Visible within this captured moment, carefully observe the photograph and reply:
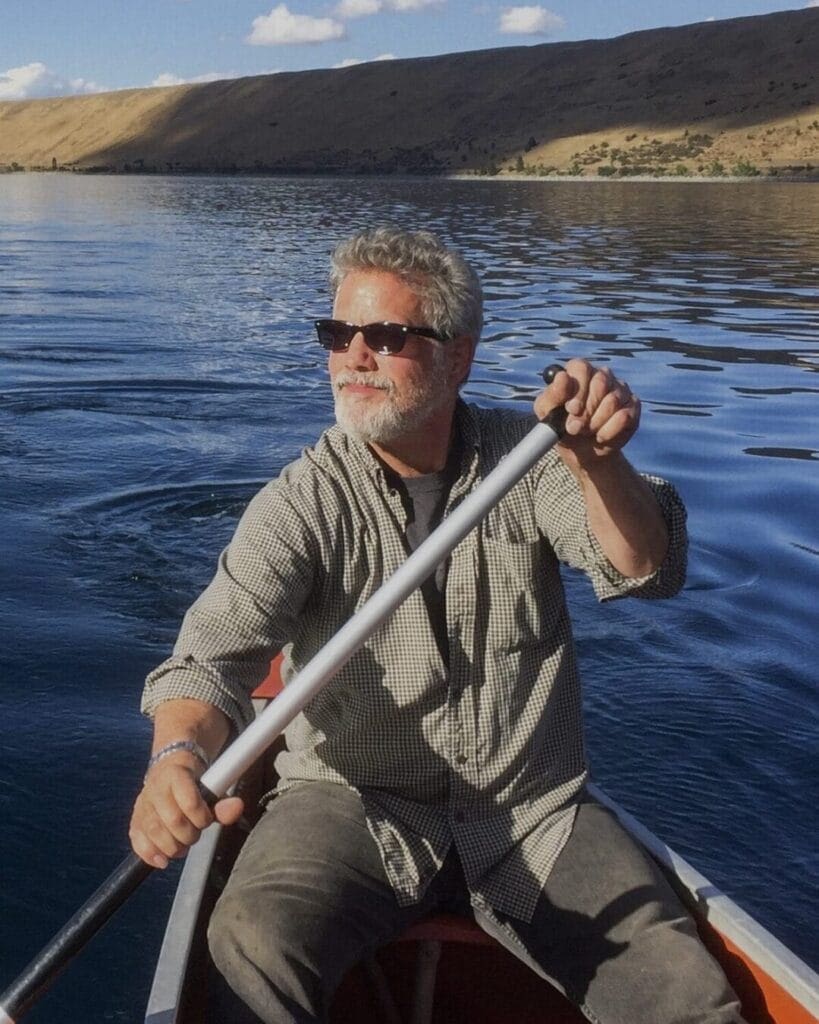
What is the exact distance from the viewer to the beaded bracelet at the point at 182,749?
110 inches

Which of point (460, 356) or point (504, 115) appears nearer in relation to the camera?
point (460, 356)

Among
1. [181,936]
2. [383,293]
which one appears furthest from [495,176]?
[181,936]

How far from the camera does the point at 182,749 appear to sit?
281cm

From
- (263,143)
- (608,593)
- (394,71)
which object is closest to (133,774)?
(608,593)

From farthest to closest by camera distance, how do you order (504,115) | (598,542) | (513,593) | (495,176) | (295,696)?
(504,115)
(495,176)
(513,593)
(598,542)
(295,696)

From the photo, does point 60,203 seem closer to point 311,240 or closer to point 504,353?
point 311,240

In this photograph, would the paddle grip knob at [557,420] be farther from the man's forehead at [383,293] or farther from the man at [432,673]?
the man's forehead at [383,293]

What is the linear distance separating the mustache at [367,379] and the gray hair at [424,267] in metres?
0.17

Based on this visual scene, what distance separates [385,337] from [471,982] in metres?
1.59

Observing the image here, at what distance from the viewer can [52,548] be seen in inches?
323

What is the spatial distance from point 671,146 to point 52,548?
83102 millimetres

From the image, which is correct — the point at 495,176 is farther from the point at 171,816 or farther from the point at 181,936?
the point at 171,816

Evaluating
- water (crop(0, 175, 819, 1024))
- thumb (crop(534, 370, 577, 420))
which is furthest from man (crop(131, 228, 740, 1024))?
water (crop(0, 175, 819, 1024))

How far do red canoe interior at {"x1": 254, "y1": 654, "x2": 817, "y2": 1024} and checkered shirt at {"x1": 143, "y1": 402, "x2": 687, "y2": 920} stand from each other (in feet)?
0.81
